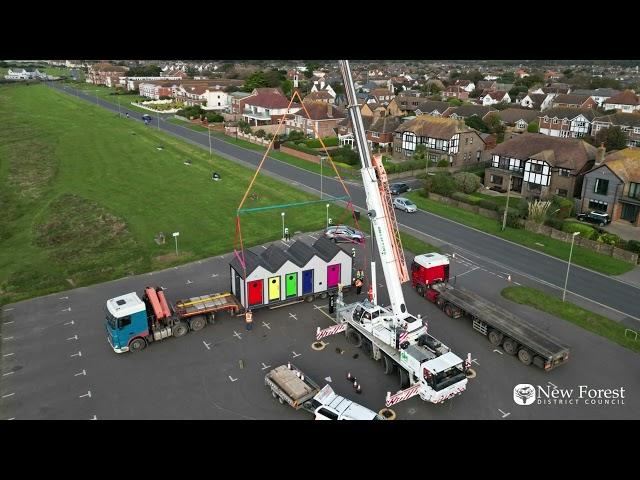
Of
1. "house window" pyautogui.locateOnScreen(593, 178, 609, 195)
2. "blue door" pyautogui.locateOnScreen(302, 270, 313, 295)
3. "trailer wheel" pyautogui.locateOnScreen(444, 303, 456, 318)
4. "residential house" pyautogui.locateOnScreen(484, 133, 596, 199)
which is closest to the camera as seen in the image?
"trailer wheel" pyautogui.locateOnScreen(444, 303, 456, 318)

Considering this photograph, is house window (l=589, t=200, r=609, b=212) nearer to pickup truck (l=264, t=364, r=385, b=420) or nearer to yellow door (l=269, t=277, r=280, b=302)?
yellow door (l=269, t=277, r=280, b=302)

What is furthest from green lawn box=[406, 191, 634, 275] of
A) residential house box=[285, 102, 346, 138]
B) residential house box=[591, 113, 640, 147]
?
residential house box=[591, 113, 640, 147]

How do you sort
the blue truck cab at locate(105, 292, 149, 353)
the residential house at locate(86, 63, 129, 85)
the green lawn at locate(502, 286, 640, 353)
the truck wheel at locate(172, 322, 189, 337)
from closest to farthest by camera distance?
the blue truck cab at locate(105, 292, 149, 353), the green lawn at locate(502, 286, 640, 353), the truck wheel at locate(172, 322, 189, 337), the residential house at locate(86, 63, 129, 85)

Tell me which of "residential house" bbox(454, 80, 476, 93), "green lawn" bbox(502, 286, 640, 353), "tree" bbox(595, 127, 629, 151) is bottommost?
"green lawn" bbox(502, 286, 640, 353)

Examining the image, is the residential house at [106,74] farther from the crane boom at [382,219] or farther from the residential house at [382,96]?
the crane boom at [382,219]

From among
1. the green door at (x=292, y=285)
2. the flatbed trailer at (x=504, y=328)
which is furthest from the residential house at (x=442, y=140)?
the green door at (x=292, y=285)

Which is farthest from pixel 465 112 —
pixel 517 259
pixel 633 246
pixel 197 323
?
pixel 197 323
